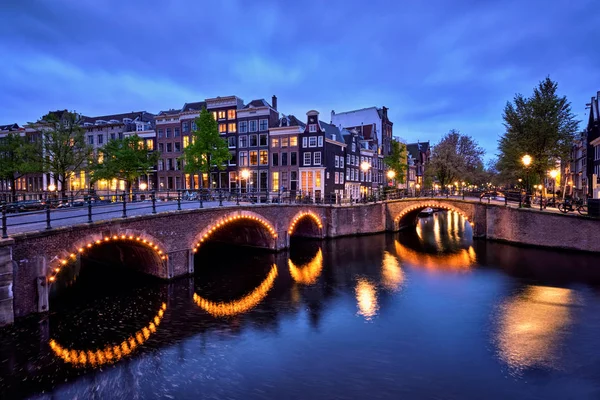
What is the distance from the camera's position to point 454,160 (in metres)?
51.2

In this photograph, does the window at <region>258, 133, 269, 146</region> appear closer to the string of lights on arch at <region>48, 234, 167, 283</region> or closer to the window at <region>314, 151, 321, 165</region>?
the window at <region>314, 151, 321, 165</region>

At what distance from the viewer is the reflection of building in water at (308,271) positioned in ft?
68.6

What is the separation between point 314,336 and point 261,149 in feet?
125

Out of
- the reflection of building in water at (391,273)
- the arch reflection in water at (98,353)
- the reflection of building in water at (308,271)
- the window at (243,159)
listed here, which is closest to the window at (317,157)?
the window at (243,159)

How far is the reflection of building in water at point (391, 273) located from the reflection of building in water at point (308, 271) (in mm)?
4112

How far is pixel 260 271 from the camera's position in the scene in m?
22.8

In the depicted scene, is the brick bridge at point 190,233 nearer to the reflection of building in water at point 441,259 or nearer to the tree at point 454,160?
the reflection of building in water at point 441,259

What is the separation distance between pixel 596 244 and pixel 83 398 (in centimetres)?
3110

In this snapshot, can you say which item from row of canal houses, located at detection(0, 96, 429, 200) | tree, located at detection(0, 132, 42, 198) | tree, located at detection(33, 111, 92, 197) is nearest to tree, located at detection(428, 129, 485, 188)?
row of canal houses, located at detection(0, 96, 429, 200)

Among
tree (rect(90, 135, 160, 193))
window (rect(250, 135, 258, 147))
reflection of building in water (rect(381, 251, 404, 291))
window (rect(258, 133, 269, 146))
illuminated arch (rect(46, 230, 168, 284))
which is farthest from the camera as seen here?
window (rect(250, 135, 258, 147))

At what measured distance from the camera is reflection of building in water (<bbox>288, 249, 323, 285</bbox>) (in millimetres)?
20898

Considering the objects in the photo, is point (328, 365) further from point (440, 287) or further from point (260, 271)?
point (260, 271)

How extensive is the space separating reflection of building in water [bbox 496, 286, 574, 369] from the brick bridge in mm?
12081

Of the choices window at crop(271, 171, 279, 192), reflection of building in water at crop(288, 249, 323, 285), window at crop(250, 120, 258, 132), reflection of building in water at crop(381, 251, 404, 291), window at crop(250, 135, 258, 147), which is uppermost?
window at crop(250, 120, 258, 132)
